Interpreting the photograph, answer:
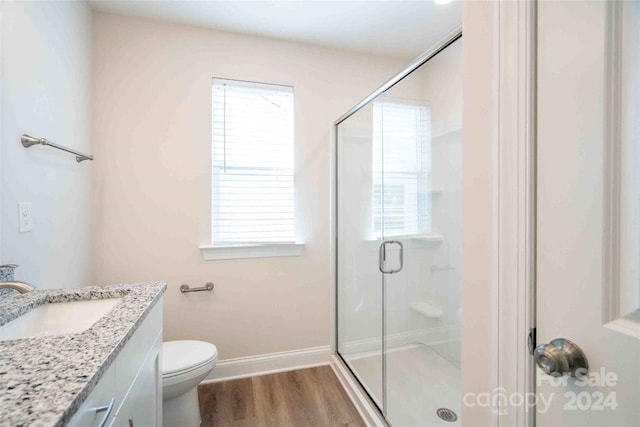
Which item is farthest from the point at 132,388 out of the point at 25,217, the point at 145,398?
the point at 25,217

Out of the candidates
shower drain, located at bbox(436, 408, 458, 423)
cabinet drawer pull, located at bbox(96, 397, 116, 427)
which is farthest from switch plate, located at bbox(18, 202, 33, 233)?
shower drain, located at bbox(436, 408, 458, 423)

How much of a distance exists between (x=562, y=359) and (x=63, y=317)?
147 cm

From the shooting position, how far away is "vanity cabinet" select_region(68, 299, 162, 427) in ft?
1.97

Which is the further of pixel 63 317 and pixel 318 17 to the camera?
pixel 318 17

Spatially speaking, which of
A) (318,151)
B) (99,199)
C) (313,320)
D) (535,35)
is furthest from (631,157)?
(99,199)

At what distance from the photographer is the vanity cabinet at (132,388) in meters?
0.60

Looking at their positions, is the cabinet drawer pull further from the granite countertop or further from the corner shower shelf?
the corner shower shelf

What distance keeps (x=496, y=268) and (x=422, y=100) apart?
4.39ft

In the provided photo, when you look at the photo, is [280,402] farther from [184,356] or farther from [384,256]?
[384,256]

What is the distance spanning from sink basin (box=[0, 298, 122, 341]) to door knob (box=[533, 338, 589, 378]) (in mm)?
1268

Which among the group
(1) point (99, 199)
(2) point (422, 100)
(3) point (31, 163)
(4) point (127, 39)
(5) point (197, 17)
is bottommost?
(1) point (99, 199)

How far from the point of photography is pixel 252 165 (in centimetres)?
212

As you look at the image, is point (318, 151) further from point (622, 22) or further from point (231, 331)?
point (622, 22)

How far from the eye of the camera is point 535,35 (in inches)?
24.9
